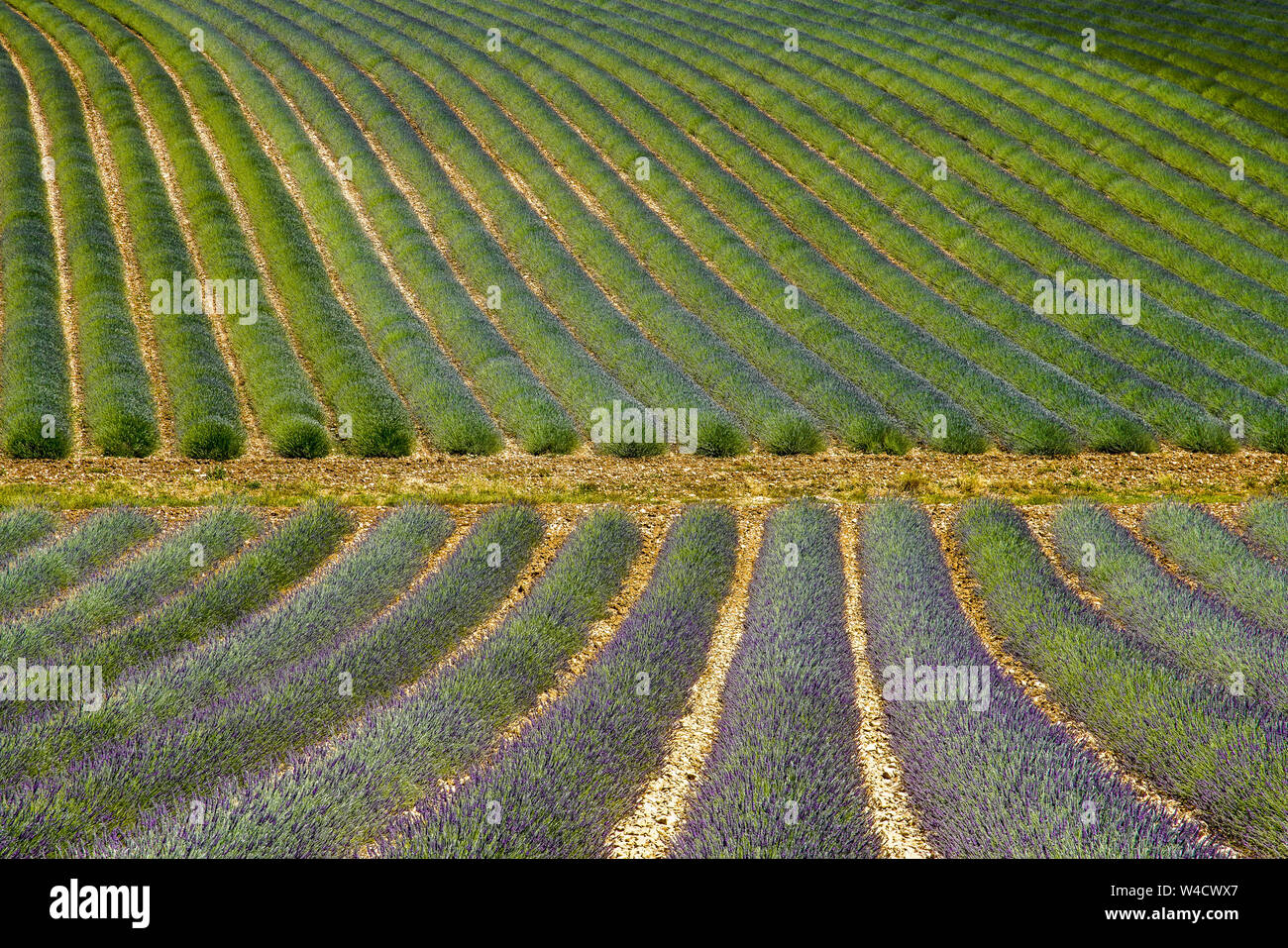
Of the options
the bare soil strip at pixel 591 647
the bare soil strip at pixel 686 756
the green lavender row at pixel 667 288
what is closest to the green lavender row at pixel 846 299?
the green lavender row at pixel 667 288

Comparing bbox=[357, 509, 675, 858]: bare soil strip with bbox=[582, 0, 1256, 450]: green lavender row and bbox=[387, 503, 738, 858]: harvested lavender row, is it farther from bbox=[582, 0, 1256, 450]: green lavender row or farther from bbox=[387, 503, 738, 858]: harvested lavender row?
bbox=[582, 0, 1256, 450]: green lavender row

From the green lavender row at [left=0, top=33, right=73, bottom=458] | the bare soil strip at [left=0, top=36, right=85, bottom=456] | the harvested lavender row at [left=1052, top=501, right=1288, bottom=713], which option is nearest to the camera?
the harvested lavender row at [left=1052, top=501, right=1288, bottom=713]

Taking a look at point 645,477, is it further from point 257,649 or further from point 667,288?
point 667,288

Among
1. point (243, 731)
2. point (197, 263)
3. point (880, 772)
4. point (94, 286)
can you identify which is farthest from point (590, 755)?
point (197, 263)

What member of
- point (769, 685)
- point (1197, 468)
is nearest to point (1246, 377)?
point (1197, 468)

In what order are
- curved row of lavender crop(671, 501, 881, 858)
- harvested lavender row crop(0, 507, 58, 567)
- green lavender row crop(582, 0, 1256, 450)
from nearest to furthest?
curved row of lavender crop(671, 501, 881, 858), harvested lavender row crop(0, 507, 58, 567), green lavender row crop(582, 0, 1256, 450)

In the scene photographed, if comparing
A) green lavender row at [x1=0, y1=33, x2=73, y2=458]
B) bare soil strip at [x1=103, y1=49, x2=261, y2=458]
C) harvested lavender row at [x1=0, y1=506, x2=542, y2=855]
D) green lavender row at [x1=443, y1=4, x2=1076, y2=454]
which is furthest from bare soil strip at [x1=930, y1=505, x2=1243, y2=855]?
green lavender row at [x1=0, y1=33, x2=73, y2=458]

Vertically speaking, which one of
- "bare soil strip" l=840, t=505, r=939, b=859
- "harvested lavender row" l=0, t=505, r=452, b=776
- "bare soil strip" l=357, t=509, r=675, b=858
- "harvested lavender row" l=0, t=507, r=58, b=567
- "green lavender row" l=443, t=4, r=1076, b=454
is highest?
"green lavender row" l=443, t=4, r=1076, b=454
